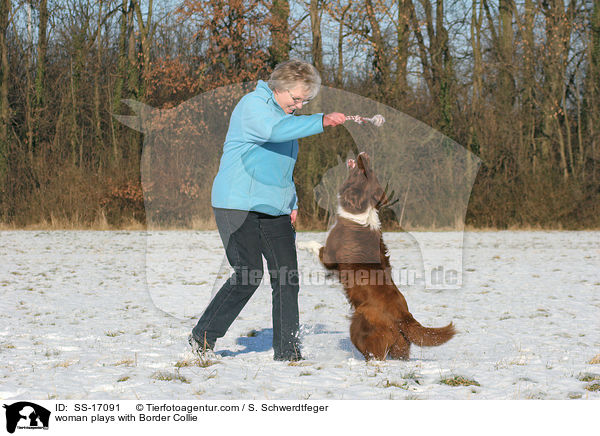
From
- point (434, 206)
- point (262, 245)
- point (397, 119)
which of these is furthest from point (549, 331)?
point (397, 119)

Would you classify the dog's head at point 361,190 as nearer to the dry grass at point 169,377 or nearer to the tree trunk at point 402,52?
the dry grass at point 169,377

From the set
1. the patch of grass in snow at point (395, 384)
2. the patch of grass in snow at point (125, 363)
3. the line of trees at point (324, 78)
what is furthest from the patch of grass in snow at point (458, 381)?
the line of trees at point (324, 78)

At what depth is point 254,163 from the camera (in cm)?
366

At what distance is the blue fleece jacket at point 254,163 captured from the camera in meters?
3.59

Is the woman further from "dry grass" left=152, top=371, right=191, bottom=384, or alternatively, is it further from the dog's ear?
the dog's ear

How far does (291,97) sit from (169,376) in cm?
183

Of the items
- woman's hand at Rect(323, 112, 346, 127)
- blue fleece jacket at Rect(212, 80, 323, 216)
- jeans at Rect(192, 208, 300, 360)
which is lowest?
jeans at Rect(192, 208, 300, 360)

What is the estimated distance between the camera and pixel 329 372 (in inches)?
148

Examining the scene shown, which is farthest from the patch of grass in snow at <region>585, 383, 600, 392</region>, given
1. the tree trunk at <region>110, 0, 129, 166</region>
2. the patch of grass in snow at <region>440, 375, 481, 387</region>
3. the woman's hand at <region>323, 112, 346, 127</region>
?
the tree trunk at <region>110, 0, 129, 166</region>

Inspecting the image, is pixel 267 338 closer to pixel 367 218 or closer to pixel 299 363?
pixel 299 363

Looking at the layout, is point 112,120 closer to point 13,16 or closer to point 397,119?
point 13,16
